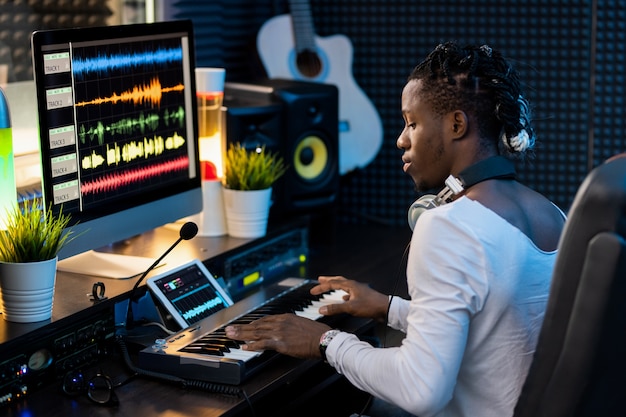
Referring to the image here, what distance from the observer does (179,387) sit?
1.86 meters

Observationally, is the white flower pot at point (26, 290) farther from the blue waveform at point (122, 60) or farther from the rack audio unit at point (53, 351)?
the blue waveform at point (122, 60)

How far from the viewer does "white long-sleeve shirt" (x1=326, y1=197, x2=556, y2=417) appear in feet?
5.18

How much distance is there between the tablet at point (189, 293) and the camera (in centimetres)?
214

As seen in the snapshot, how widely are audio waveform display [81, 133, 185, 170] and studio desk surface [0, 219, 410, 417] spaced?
0.26 meters

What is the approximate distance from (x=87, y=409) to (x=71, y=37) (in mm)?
800

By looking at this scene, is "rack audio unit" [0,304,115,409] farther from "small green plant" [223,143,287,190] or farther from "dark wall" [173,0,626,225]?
"dark wall" [173,0,626,225]

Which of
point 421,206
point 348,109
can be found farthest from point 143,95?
point 348,109

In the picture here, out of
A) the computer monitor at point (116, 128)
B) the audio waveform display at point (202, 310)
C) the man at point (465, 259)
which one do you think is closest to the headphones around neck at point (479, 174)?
the man at point (465, 259)

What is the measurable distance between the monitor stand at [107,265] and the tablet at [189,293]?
110 millimetres

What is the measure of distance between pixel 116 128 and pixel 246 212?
0.51m

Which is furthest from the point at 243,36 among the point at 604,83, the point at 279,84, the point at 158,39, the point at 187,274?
the point at 187,274

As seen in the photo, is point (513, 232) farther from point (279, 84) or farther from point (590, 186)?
point (279, 84)

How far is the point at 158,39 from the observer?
2373 millimetres

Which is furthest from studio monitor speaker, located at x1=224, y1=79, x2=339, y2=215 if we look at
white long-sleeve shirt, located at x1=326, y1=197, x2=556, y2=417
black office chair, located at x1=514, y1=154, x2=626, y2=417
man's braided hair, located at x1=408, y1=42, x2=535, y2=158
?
black office chair, located at x1=514, y1=154, x2=626, y2=417
